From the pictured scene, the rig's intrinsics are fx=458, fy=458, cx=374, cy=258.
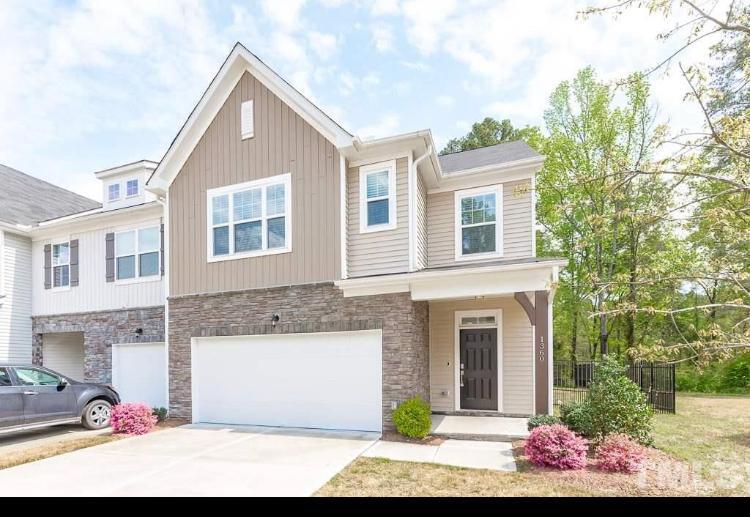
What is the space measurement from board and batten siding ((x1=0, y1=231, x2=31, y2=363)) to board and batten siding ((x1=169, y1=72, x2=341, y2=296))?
677 centimetres

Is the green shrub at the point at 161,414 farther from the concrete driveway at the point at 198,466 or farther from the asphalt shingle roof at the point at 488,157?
the asphalt shingle roof at the point at 488,157

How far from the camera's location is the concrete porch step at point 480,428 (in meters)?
8.72

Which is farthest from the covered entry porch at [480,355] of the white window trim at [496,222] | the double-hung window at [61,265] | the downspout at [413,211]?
the double-hung window at [61,265]

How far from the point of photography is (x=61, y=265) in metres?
14.6

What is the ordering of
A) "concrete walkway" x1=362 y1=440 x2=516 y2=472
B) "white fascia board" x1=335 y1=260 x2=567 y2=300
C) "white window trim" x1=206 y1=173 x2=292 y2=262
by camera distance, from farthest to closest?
"white window trim" x1=206 y1=173 x2=292 y2=262
"white fascia board" x1=335 y1=260 x2=567 y2=300
"concrete walkway" x1=362 y1=440 x2=516 y2=472

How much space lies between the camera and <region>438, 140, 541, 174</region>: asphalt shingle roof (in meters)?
11.6

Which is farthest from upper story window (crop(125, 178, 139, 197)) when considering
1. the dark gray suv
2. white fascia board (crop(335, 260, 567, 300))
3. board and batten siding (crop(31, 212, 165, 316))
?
white fascia board (crop(335, 260, 567, 300))

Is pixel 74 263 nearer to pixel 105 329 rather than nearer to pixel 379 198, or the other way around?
pixel 105 329

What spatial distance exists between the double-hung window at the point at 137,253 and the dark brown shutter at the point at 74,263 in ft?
5.61

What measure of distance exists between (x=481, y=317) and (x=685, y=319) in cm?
1673

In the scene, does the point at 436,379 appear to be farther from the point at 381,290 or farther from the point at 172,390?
the point at 172,390

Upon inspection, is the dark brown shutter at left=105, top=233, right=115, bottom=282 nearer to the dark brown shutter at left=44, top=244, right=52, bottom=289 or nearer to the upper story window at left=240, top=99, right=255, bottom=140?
the dark brown shutter at left=44, top=244, right=52, bottom=289

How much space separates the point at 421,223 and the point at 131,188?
9903 mm

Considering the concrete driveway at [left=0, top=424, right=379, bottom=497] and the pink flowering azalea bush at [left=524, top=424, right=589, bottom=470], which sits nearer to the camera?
the concrete driveway at [left=0, top=424, right=379, bottom=497]
